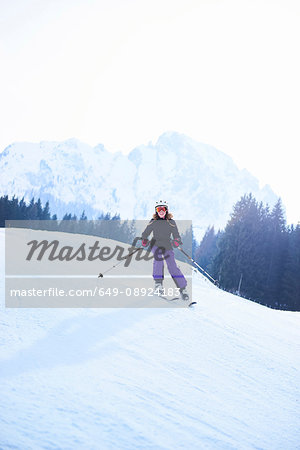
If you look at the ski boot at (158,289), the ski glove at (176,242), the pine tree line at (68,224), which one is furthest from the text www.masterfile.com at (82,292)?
the pine tree line at (68,224)

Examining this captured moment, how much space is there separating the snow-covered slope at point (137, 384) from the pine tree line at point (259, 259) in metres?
29.5

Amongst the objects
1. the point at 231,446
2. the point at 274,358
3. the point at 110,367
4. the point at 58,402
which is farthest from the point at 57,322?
the point at 274,358

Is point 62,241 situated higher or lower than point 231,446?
higher

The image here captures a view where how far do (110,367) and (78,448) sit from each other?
1026 mm

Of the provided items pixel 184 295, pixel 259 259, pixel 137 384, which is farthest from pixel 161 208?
pixel 259 259

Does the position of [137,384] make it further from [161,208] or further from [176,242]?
[161,208]

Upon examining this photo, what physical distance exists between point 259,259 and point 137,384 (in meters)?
33.2

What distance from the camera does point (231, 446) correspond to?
82.3 inches

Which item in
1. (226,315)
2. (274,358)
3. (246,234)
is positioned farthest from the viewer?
(246,234)

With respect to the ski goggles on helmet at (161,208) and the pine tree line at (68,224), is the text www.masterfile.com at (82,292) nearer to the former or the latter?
the ski goggles on helmet at (161,208)

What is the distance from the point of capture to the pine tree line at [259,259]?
1249 inches

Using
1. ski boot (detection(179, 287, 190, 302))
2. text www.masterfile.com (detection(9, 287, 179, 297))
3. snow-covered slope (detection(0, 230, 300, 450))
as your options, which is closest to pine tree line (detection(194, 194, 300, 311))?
ski boot (detection(179, 287, 190, 302))

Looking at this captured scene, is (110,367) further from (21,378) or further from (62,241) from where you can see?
(62,241)

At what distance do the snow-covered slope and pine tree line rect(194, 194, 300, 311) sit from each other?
96.9ft
